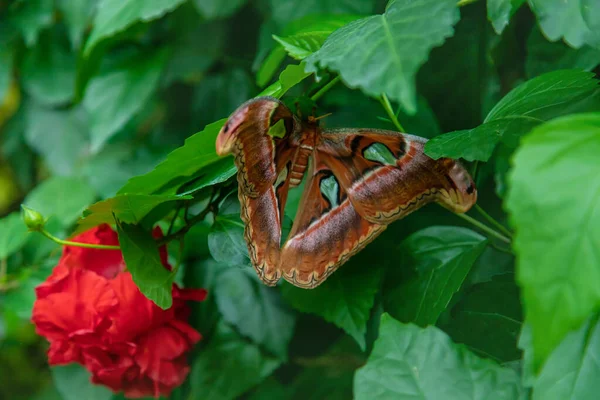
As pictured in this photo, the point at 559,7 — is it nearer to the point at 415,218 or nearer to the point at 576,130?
the point at 576,130

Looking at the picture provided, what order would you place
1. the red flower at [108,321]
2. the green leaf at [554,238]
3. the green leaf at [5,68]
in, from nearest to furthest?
the green leaf at [554,238]
the red flower at [108,321]
the green leaf at [5,68]

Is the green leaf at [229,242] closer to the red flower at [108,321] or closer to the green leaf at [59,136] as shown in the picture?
the red flower at [108,321]

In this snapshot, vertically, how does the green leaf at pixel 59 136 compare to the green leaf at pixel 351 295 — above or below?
below

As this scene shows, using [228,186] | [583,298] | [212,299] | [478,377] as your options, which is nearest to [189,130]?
[212,299]

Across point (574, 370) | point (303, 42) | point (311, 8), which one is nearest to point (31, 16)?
point (311, 8)

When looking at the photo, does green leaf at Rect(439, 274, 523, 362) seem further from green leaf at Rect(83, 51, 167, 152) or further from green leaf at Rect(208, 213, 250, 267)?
green leaf at Rect(83, 51, 167, 152)

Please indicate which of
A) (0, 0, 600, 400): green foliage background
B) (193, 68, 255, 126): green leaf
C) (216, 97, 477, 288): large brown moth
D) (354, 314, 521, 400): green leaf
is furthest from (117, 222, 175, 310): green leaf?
(193, 68, 255, 126): green leaf

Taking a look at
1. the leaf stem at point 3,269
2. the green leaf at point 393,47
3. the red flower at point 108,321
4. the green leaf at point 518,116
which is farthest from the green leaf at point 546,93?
the leaf stem at point 3,269
